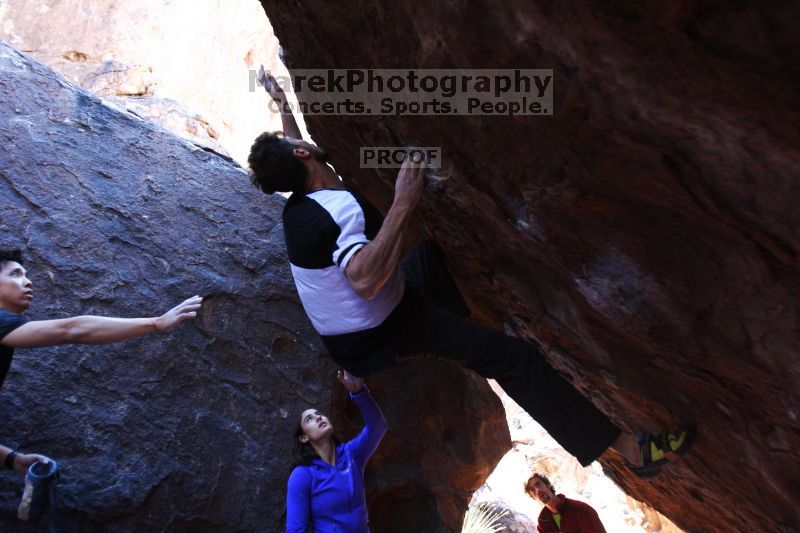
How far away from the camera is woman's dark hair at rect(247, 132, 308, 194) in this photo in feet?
10.5

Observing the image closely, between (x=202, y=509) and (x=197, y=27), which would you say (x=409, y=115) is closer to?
(x=202, y=509)

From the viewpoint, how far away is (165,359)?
Answer: 3904 millimetres

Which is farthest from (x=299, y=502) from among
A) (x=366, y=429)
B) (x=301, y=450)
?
(x=366, y=429)

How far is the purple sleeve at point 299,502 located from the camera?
3.47 metres

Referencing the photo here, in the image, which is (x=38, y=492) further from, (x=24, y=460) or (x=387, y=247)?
(x=387, y=247)

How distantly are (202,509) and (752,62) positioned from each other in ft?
10.5

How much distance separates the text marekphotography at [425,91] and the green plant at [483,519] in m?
6.69

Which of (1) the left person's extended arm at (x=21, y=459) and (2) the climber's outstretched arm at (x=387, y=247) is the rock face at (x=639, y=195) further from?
(1) the left person's extended arm at (x=21, y=459)

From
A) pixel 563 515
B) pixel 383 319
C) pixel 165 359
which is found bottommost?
pixel 563 515

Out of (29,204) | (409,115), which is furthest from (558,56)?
(29,204)

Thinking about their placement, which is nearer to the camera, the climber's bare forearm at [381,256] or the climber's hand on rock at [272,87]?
the climber's bare forearm at [381,256]

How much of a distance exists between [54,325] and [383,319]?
4.28ft

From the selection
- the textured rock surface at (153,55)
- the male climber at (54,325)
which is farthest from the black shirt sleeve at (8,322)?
the textured rock surface at (153,55)

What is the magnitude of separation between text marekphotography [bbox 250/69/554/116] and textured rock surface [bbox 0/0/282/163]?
561cm
